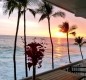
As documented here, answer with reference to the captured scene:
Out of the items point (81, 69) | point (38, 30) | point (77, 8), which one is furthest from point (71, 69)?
point (38, 30)

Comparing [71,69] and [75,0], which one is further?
[71,69]

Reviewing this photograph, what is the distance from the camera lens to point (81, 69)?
18.8 ft

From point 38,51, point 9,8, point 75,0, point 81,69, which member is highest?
point 9,8

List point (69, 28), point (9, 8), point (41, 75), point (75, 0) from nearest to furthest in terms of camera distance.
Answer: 1. point (41, 75)
2. point (75, 0)
3. point (9, 8)
4. point (69, 28)

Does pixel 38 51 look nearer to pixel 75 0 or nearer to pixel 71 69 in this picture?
pixel 75 0

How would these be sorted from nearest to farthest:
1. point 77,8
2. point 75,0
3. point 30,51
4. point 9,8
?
point 30,51
point 75,0
point 77,8
point 9,8

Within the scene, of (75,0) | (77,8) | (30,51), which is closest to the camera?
(30,51)

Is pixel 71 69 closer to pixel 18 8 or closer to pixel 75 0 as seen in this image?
pixel 75 0

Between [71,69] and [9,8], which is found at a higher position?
[9,8]

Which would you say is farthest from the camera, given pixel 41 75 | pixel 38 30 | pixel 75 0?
pixel 38 30

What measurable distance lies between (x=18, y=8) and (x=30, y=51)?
42.6 feet

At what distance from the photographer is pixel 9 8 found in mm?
15719

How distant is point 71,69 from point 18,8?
1110cm

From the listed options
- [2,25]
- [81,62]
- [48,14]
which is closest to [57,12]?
[48,14]
